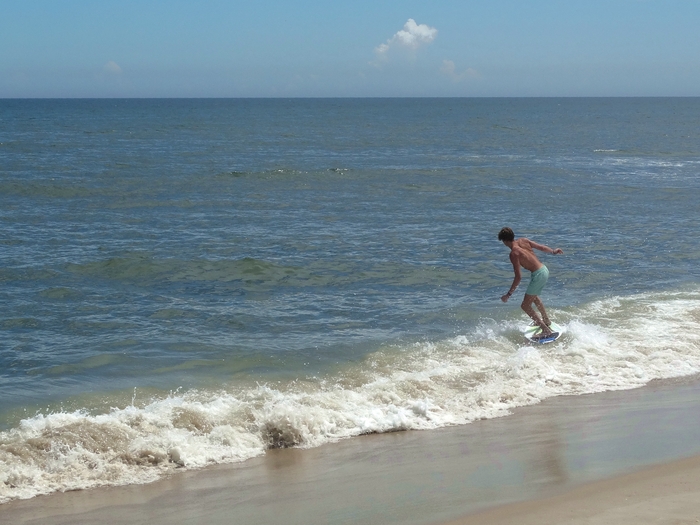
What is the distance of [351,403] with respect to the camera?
328 inches

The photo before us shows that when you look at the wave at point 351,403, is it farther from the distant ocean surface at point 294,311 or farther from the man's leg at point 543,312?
the man's leg at point 543,312

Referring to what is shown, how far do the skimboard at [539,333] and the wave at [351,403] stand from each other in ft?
0.36

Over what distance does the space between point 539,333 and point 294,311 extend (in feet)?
12.0

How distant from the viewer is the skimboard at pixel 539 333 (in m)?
10.6

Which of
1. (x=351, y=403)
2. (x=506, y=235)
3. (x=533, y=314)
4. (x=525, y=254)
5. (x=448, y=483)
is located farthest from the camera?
(x=533, y=314)

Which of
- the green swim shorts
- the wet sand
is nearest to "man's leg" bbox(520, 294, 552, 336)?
the green swim shorts

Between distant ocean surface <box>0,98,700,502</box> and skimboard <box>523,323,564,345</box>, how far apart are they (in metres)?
0.18

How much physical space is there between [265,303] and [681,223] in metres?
12.5

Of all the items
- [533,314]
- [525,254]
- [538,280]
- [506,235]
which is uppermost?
[506,235]

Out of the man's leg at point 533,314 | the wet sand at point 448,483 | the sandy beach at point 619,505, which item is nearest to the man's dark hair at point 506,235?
the man's leg at point 533,314

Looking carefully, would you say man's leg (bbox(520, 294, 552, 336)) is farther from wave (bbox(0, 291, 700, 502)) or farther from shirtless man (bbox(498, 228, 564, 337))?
wave (bbox(0, 291, 700, 502))

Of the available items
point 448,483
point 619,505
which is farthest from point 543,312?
point 619,505

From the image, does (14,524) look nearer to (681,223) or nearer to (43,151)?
(681,223)

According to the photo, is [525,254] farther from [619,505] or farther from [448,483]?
[619,505]
